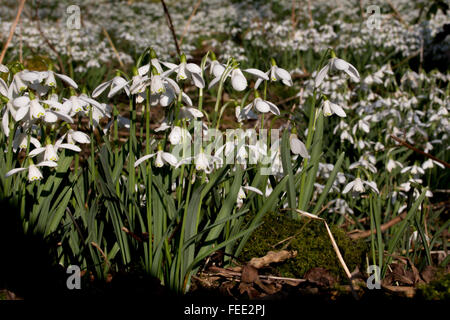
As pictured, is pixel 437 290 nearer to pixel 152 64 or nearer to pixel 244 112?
pixel 244 112

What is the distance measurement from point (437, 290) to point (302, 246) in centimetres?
52

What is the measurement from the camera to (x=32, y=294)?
5.09 ft

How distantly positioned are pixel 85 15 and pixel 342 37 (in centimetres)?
844

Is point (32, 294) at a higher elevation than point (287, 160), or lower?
lower

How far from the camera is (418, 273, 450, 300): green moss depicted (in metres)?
1.43

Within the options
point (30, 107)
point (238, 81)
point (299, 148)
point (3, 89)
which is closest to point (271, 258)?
point (299, 148)

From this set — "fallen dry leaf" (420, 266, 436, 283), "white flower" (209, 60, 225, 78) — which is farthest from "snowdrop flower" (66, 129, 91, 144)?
"fallen dry leaf" (420, 266, 436, 283)

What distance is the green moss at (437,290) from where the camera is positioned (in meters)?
1.43

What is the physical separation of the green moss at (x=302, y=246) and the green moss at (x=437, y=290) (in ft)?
1.07

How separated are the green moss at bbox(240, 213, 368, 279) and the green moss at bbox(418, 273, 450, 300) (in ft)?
1.07

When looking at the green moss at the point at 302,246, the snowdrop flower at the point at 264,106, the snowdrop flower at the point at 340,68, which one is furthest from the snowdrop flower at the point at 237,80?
the green moss at the point at 302,246

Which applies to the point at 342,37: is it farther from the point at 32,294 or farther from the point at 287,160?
the point at 32,294

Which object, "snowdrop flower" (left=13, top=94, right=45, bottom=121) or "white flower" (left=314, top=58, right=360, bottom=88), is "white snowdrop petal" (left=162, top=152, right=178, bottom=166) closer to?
"snowdrop flower" (left=13, top=94, right=45, bottom=121)
